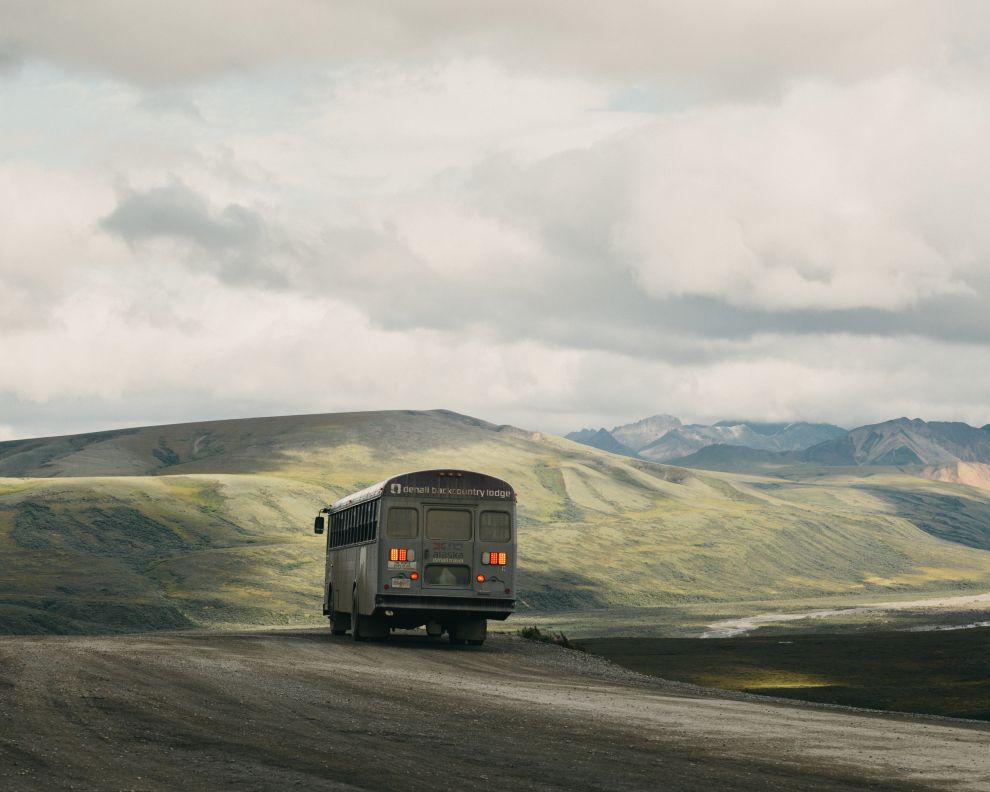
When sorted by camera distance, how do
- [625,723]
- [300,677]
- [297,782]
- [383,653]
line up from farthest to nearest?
[383,653]
[300,677]
[625,723]
[297,782]

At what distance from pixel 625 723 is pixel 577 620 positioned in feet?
382

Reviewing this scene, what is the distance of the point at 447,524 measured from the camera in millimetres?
39531

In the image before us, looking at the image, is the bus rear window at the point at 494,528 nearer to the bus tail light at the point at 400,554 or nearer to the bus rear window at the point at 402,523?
the bus rear window at the point at 402,523

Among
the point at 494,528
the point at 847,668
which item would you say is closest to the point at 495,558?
the point at 494,528

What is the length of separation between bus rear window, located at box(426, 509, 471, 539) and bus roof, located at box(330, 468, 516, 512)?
53cm

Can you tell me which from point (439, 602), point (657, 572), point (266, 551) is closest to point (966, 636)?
point (439, 602)

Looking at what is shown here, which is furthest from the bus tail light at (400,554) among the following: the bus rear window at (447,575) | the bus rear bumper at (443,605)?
the bus rear bumper at (443,605)

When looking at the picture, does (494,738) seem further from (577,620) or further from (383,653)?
(577,620)

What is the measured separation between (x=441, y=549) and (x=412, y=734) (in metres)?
19.8

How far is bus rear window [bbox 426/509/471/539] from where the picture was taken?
39.4 meters

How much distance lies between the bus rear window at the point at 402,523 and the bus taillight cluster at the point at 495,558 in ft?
7.33

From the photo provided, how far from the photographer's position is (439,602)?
39.2 meters

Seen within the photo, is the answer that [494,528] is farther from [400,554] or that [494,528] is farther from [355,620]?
[355,620]

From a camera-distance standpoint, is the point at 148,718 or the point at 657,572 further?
the point at 657,572
